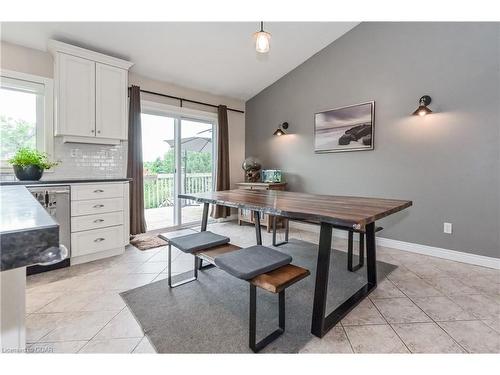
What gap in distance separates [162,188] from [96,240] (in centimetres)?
151

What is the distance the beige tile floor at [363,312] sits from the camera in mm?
1438

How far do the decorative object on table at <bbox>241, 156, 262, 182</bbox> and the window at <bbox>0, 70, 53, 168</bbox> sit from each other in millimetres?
2816

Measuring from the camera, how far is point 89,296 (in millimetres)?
1979

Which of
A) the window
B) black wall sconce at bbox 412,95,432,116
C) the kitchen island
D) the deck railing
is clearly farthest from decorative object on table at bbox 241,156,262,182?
the kitchen island

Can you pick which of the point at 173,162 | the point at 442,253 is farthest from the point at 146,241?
the point at 442,253

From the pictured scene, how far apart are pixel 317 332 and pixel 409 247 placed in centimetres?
220

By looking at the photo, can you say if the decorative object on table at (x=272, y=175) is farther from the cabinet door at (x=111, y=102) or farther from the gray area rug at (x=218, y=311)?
the cabinet door at (x=111, y=102)

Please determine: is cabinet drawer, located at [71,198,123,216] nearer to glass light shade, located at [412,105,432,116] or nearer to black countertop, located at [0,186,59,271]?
black countertop, located at [0,186,59,271]

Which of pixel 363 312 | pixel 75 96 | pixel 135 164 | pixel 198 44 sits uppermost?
pixel 198 44

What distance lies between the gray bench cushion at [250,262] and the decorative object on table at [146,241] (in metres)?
1.94

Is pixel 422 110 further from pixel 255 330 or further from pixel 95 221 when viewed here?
pixel 95 221

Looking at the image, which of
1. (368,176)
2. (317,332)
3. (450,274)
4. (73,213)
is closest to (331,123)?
(368,176)

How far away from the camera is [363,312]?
1.77 meters
